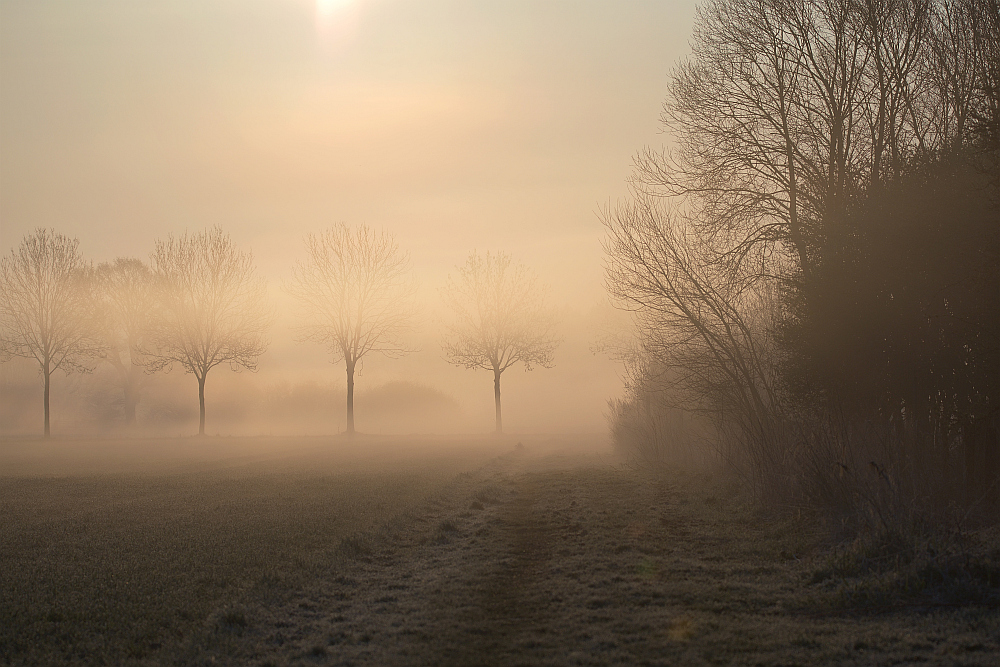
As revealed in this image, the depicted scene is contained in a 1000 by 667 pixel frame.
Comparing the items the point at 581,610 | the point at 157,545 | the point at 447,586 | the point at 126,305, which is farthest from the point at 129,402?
the point at 581,610

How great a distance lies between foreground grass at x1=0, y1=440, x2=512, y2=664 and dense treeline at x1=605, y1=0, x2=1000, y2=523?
720 cm

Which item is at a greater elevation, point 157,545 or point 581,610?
point 157,545

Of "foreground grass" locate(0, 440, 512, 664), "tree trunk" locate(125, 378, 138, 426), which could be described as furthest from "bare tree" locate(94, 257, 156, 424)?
"foreground grass" locate(0, 440, 512, 664)

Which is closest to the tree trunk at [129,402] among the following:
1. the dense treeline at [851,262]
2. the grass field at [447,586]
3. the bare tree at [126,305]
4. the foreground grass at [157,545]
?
the bare tree at [126,305]

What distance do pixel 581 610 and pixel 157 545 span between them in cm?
676

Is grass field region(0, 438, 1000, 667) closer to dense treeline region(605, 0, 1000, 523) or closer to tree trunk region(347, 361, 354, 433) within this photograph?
dense treeline region(605, 0, 1000, 523)

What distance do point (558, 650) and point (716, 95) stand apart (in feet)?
46.5

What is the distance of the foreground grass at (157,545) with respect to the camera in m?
6.62

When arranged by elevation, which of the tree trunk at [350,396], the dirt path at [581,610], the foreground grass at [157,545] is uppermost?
the tree trunk at [350,396]

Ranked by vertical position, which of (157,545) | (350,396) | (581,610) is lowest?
(581,610)

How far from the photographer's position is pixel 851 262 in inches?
524

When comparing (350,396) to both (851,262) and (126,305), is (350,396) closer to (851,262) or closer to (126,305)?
(126,305)

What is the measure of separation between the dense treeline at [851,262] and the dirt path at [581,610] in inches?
82.4

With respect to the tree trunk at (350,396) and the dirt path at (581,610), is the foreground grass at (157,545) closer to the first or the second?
the dirt path at (581,610)
